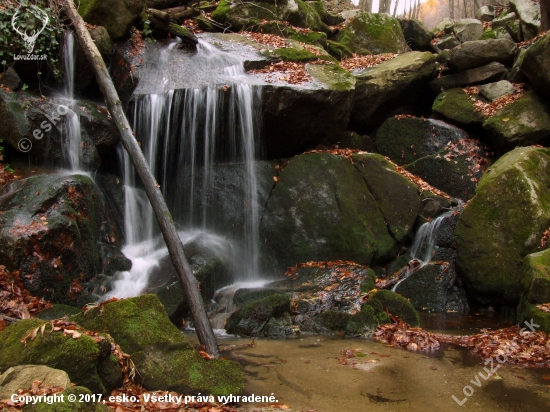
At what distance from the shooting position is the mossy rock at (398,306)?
679cm

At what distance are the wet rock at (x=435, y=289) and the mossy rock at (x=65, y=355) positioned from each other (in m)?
6.66

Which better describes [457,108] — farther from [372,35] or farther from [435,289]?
[435,289]

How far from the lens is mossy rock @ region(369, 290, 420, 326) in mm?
6791

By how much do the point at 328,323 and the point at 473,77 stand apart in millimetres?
10350

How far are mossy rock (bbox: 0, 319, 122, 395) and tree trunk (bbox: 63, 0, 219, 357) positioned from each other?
76.0 inches

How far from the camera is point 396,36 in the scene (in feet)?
56.4

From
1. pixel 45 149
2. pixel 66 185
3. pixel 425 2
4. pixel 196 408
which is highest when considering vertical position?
pixel 425 2

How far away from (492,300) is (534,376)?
375 cm

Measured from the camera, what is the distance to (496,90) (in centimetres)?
1288

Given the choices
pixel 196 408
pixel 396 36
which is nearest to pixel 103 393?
pixel 196 408

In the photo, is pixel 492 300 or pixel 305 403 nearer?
pixel 305 403

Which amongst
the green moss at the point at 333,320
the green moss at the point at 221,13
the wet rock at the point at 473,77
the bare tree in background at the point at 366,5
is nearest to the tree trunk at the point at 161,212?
the green moss at the point at 333,320

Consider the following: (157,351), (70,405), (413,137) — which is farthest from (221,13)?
(70,405)

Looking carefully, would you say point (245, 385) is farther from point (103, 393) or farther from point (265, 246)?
point (265, 246)
